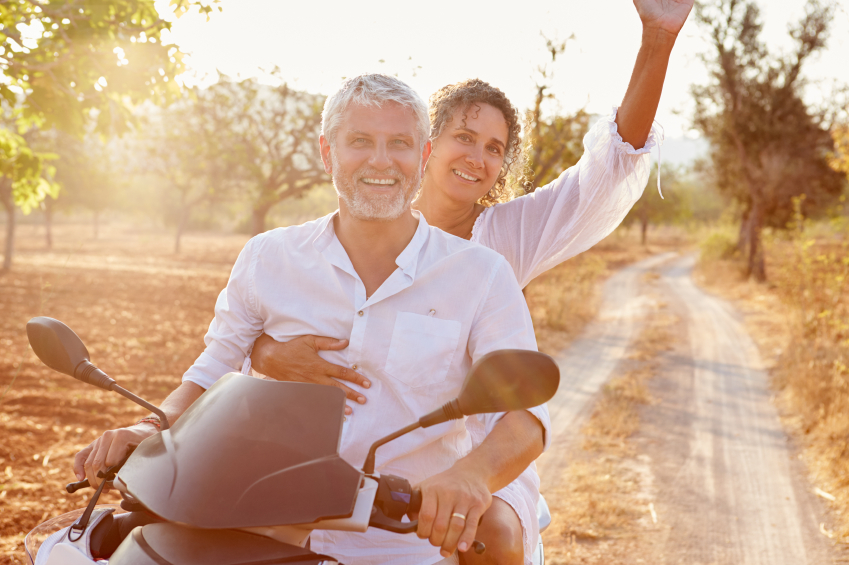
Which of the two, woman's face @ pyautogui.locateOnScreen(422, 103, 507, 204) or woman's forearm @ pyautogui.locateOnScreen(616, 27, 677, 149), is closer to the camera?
woman's forearm @ pyautogui.locateOnScreen(616, 27, 677, 149)

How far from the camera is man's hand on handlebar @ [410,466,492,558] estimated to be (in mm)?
1460

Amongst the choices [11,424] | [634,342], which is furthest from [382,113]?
[634,342]

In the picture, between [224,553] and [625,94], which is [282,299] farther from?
[625,94]

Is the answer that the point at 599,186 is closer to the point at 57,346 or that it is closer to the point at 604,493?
the point at 57,346

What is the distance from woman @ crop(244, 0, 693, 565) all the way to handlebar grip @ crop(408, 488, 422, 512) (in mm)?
590

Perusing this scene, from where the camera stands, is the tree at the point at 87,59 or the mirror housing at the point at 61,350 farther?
the tree at the point at 87,59

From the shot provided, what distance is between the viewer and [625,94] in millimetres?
2766

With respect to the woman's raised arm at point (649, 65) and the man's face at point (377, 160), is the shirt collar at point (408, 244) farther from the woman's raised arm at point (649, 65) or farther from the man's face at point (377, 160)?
the woman's raised arm at point (649, 65)

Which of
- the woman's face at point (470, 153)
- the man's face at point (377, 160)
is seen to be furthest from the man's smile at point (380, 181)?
the woman's face at point (470, 153)

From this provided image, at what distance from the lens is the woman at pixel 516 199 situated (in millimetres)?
2127

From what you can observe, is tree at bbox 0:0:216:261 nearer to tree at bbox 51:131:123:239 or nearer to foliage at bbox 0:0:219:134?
foliage at bbox 0:0:219:134

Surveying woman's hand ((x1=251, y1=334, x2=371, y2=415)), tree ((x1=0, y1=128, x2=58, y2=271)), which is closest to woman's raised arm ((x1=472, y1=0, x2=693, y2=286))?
woman's hand ((x1=251, y1=334, x2=371, y2=415))

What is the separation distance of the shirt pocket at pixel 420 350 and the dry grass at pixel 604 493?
2663 mm

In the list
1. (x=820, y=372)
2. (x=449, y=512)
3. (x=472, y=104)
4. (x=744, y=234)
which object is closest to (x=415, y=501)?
(x=449, y=512)
